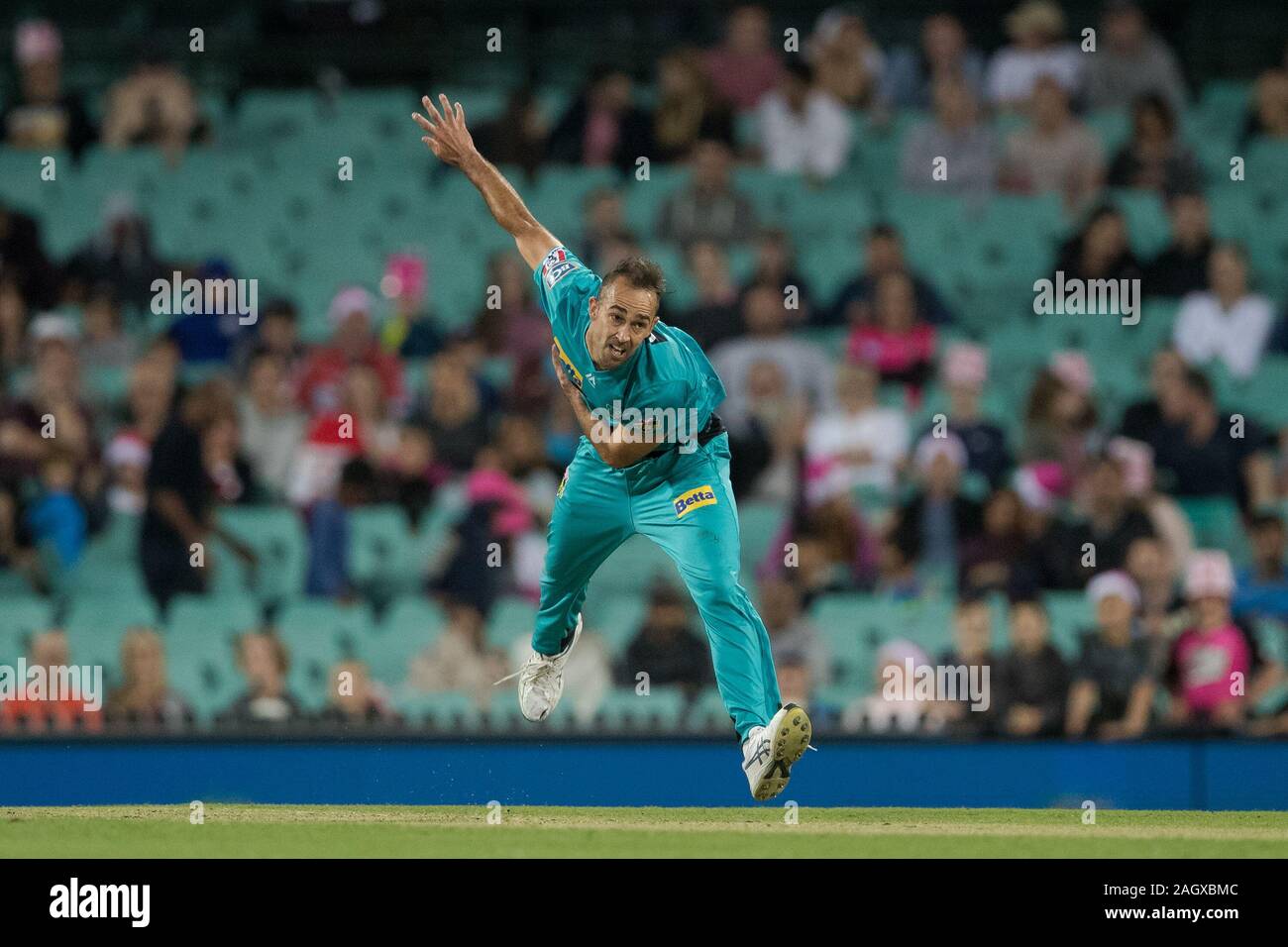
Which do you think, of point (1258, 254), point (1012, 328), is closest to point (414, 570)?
point (1012, 328)

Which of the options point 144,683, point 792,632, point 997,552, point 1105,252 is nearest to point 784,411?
point 997,552

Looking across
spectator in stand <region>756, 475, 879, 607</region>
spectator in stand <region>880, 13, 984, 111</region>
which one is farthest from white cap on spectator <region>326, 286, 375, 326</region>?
spectator in stand <region>880, 13, 984, 111</region>

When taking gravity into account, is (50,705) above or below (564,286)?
below

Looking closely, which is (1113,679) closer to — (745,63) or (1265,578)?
(1265,578)

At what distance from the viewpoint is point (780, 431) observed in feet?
45.4

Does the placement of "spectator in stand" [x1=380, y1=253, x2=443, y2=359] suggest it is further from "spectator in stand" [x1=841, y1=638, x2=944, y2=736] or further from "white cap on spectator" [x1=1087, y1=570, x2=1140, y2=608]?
"white cap on spectator" [x1=1087, y1=570, x2=1140, y2=608]

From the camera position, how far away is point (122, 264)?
15.7 metres

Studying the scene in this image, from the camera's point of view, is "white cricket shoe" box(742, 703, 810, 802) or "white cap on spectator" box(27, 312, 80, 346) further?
"white cap on spectator" box(27, 312, 80, 346)

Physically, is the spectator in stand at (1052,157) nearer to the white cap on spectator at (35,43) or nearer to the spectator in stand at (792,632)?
the spectator in stand at (792,632)

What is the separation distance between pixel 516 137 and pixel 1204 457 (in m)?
5.65

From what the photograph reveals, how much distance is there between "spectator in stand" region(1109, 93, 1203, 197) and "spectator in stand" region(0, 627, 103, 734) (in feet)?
26.8

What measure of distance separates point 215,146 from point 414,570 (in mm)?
4828

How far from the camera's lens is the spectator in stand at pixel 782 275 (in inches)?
581

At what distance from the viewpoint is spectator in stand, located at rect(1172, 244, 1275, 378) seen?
14.8 metres
